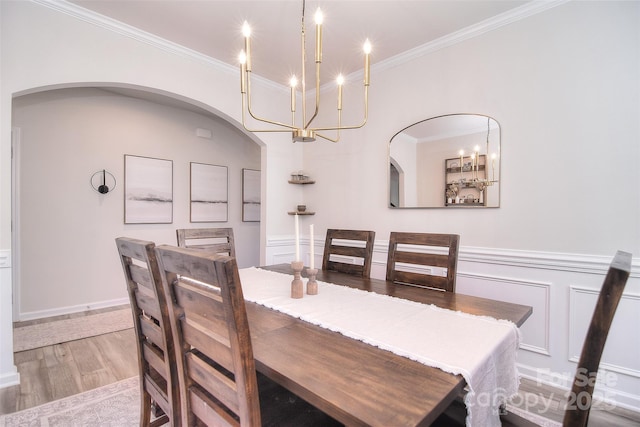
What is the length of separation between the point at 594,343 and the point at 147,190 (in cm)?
449

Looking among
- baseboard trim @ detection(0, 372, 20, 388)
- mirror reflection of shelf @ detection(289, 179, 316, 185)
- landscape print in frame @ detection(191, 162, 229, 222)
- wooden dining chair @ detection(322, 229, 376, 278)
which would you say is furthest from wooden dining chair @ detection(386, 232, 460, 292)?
landscape print in frame @ detection(191, 162, 229, 222)

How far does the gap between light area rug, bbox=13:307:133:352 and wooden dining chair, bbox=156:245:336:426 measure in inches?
103

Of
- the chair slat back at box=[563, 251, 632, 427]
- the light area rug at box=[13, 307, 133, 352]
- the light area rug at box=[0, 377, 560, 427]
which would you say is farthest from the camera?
the light area rug at box=[13, 307, 133, 352]

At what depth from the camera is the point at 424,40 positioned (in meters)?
2.69

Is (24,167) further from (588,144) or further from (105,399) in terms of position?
(588,144)

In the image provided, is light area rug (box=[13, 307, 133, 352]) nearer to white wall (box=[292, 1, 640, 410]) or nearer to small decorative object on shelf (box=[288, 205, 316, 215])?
small decorative object on shelf (box=[288, 205, 316, 215])

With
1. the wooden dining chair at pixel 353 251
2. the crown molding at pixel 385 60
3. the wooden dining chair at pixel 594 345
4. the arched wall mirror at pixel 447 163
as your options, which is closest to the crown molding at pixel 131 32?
the crown molding at pixel 385 60

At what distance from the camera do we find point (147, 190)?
4.04 m

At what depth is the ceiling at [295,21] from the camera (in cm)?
221

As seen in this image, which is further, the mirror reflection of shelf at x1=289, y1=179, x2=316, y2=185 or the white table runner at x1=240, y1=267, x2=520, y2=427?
the mirror reflection of shelf at x1=289, y1=179, x2=316, y2=185

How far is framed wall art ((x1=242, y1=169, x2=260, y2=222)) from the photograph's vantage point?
5.02m

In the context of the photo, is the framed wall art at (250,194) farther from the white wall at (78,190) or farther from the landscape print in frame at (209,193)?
the white wall at (78,190)

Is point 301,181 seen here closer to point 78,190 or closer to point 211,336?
point 78,190

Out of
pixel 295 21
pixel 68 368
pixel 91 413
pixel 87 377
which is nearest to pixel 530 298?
pixel 295 21
